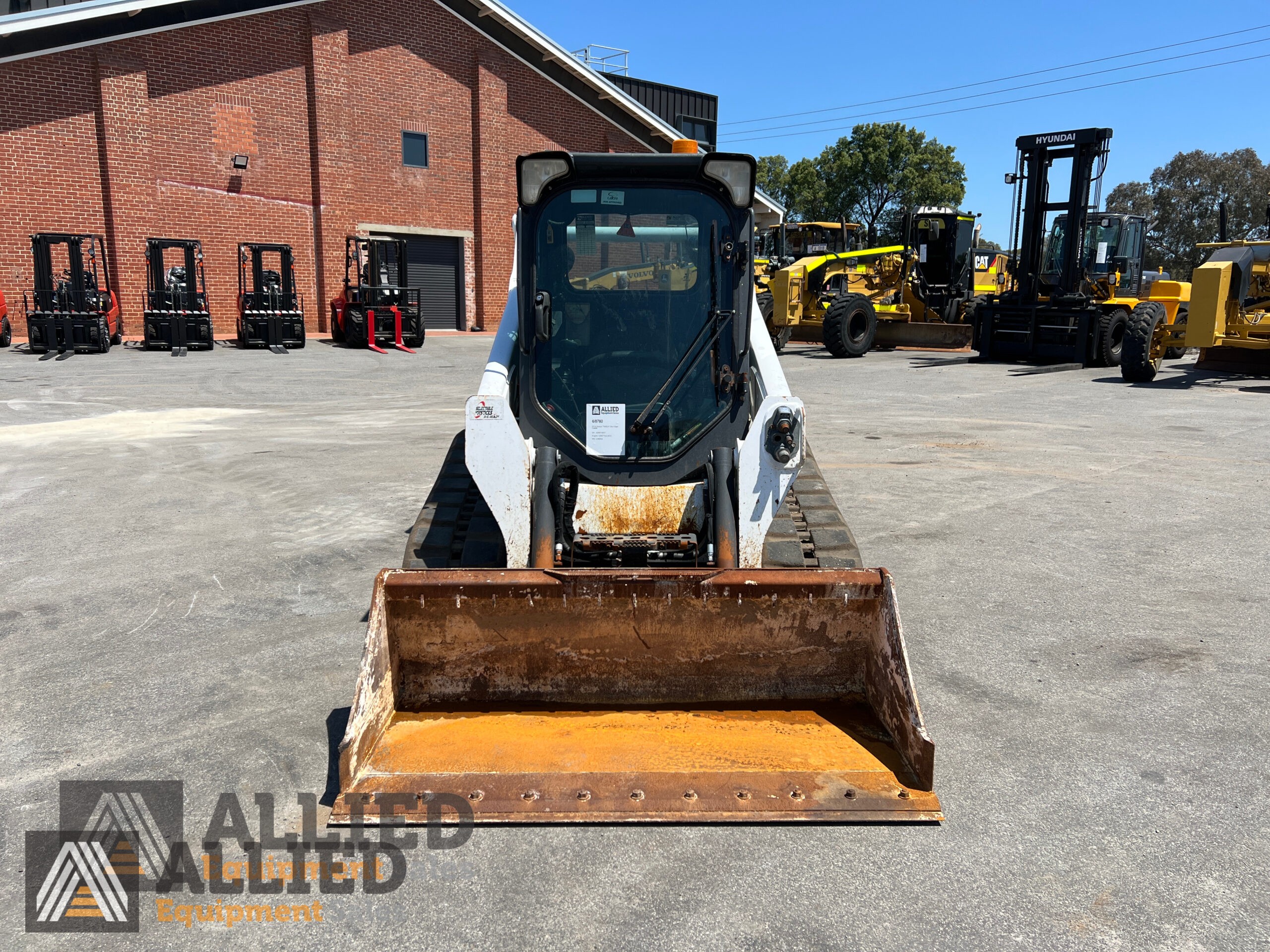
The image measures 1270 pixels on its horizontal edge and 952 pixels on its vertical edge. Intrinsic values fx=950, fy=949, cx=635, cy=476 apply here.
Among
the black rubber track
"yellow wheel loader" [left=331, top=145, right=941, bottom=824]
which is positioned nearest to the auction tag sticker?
"yellow wheel loader" [left=331, top=145, right=941, bottom=824]

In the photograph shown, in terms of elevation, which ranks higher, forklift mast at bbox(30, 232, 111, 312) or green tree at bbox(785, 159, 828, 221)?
green tree at bbox(785, 159, 828, 221)

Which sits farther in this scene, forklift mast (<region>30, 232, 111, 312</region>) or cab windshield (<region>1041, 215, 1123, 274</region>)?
forklift mast (<region>30, 232, 111, 312</region>)

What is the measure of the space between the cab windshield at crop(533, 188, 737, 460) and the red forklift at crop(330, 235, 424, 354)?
1832cm

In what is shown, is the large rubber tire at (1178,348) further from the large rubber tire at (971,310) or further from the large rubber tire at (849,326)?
the large rubber tire at (849,326)

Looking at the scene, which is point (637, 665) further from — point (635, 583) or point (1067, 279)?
point (1067, 279)

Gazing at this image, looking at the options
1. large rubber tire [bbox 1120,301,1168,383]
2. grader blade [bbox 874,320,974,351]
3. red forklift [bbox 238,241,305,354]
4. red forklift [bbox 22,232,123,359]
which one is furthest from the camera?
grader blade [bbox 874,320,974,351]

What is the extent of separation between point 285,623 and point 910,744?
3.38 metres

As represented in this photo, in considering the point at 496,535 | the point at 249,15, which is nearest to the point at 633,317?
the point at 496,535

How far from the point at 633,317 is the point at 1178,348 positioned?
21015 millimetres

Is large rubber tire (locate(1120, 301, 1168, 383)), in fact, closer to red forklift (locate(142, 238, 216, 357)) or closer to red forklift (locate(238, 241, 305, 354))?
red forklift (locate(238, 241, 305, 354))

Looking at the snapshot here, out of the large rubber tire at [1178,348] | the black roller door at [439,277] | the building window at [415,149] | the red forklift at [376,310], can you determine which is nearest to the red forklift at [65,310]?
the red forklift at [376,310]

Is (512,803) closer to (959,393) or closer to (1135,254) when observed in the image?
(959,393)

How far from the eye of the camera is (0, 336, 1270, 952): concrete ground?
2.87m

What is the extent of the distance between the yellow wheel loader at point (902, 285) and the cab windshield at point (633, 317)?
17611mm
